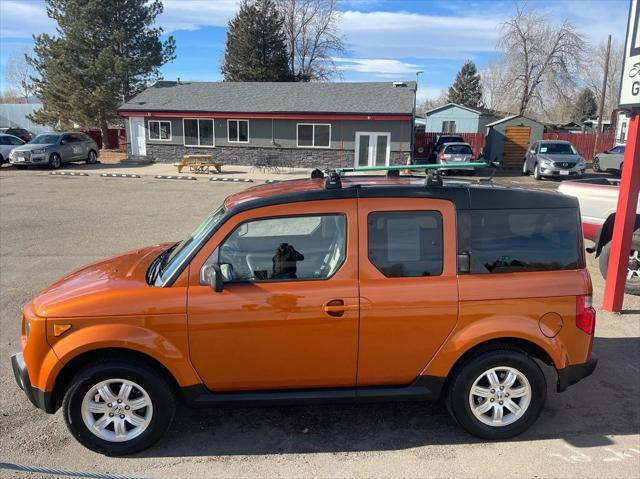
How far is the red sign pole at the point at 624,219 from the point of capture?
18.5ft

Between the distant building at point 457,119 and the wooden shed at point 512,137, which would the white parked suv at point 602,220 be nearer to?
the wooden shed at point 512,137

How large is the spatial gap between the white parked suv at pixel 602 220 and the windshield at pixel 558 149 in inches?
656

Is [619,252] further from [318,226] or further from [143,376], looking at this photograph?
[143,376]

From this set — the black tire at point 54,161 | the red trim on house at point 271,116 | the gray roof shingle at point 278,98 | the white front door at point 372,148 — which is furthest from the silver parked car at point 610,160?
the black tire at point 54,161

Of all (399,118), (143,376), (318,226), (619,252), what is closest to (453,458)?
(318,226)

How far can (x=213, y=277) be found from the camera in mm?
3191

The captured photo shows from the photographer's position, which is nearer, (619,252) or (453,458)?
(453,458)

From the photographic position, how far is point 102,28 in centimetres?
3169

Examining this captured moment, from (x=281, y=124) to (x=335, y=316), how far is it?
84.7 ft

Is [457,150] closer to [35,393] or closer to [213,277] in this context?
[213,277]

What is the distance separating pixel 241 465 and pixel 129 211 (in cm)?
1090

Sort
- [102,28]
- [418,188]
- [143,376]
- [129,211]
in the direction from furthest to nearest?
[102,28] → [129,211] → [418,188] → [143,376]

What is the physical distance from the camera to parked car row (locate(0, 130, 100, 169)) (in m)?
23.9

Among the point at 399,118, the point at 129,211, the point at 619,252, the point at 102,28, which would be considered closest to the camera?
the point at 619,252
